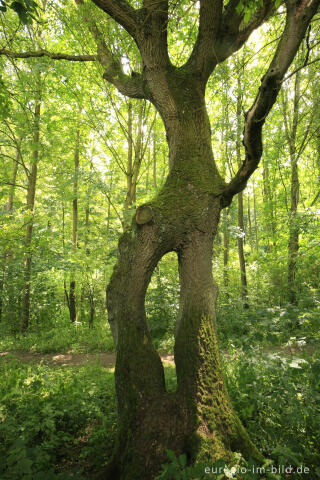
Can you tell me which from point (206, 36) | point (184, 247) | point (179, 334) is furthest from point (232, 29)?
point (179, 334)

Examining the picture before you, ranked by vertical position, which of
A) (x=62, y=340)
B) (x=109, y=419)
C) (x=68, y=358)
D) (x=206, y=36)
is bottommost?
(x=68, y=358)

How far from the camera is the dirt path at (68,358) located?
620 cm

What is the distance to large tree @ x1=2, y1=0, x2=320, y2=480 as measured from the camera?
6.91 ft

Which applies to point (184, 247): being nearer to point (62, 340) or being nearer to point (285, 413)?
point (285, 413)

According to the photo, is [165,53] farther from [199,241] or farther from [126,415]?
[126,415]

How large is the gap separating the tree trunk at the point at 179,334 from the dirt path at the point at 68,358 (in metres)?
3.81

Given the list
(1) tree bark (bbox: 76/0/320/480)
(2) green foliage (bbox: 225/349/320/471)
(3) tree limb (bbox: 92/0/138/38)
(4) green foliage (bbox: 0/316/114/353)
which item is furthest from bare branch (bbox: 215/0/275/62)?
(4) green foliage (bbox: 0/316/114/353)

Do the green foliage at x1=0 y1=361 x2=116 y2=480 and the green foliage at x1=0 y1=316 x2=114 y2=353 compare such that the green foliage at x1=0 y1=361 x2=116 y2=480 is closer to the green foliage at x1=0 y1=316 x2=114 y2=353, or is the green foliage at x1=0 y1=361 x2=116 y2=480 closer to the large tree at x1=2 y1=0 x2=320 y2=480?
the large tree at x1=2 y1=0 x2=320 y2=480

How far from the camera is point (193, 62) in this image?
3346 millimetres

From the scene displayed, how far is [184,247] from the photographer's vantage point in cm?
282

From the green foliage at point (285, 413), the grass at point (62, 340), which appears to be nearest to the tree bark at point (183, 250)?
the green foliage at point (285, 413)

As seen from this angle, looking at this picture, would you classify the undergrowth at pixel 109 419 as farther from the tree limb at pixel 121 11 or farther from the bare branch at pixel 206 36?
the tree limb at pixel 121 11

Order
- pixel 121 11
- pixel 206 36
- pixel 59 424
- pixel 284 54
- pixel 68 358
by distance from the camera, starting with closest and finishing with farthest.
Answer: pixel 284 54 < pixel 59 424 < pixel 121 11 < pixel 206 36 < pixel 68 358

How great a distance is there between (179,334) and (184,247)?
96cm
